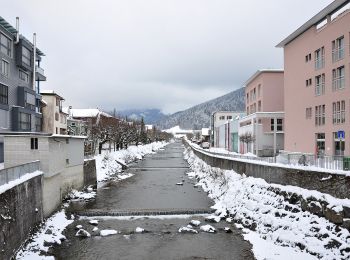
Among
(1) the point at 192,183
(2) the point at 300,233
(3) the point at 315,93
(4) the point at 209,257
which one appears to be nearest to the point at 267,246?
(2) the point at 300,233

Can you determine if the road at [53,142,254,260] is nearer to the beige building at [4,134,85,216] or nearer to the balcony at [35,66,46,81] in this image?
the beige building at [4,134,85,216]

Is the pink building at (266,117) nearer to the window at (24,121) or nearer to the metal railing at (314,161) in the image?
the metal railing at (314,161)

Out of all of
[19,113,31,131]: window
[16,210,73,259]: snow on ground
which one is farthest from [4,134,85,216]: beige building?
[19,113,31,131]: window

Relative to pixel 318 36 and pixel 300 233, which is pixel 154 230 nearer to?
pixel 300 233

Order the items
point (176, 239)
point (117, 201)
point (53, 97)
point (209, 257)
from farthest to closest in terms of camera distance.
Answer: point (53, 97), point (117, 201), point (176, 239), point (209, 257)

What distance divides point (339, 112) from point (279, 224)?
2047 cm

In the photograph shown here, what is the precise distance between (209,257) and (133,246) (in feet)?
13.6

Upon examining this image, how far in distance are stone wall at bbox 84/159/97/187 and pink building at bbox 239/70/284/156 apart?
2858 centimetres

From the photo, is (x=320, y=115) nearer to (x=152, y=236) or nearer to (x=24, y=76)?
(x=152, y=236)

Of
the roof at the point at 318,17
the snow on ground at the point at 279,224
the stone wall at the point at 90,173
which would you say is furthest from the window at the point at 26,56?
the roof at the point at 318,17

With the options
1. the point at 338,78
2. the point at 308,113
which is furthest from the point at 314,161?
the point at 308,113

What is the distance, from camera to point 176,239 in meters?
21.2

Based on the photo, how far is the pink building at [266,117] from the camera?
61906 millimetres

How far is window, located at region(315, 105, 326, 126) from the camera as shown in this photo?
40.5 meters
